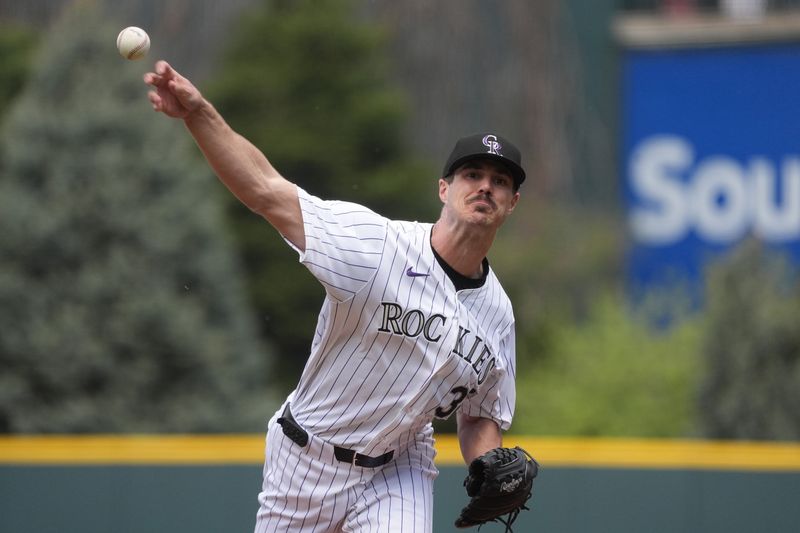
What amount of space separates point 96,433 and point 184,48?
5.90 meters

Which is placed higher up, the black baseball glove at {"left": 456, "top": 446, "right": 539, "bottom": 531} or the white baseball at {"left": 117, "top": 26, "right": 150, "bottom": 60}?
the white baseball at {"left": 117, "top": 26, "right": 150, "bottom": 60}

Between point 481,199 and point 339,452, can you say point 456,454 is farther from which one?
point 481,199

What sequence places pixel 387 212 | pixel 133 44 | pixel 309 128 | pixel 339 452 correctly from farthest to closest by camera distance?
pixel 309 128
pixel 387 212
pixel 339 452
pixel 133 44

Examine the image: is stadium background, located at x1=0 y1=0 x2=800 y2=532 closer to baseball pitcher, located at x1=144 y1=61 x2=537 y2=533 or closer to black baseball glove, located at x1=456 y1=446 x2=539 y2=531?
black baseball glove, located at x1=456 y1=446 x2=539 y2=531

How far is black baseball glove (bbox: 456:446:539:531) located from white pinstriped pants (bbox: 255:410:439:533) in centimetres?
17

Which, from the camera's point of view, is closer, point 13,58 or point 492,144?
point 492,144

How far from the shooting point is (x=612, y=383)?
10953 millimetres

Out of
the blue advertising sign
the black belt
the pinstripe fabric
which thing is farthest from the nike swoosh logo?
the blue advertising sign

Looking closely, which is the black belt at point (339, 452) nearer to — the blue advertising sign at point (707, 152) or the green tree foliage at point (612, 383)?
the green tree foliage at point (612, 383)

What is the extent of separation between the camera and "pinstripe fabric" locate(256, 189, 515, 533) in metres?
3.69

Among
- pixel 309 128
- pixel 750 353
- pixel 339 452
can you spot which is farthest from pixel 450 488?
pixel 309 128

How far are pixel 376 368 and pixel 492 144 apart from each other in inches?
30.6

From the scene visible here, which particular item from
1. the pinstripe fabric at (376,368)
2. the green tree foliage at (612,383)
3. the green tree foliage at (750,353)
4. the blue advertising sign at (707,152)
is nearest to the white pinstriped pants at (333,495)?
the pinstripe fabric at (376,368)

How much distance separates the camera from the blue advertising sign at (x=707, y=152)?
496 inches
